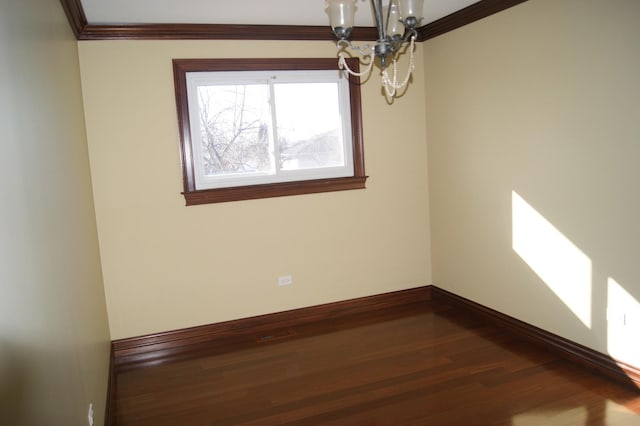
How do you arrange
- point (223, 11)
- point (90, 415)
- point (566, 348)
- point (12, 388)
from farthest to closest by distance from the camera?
1. point (223, 11)
2. point (566, 348)
3. point (90, 415)
4. point (12, 388)

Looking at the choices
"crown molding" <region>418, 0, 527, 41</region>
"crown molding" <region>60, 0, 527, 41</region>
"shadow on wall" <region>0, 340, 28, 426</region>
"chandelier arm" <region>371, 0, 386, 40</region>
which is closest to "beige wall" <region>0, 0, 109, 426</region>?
"shadow on wall" <region>0, 340, 28, 426</region>

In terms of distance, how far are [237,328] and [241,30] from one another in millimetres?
2488

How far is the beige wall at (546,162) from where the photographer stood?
9.13ft

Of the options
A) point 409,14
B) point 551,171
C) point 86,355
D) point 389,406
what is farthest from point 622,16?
point 86,355

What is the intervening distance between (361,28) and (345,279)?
227cm

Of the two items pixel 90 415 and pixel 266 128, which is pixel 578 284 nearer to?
pixel 266 128

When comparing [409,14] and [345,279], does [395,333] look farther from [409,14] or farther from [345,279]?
[409,14]

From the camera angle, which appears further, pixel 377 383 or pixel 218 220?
pixel 218 220

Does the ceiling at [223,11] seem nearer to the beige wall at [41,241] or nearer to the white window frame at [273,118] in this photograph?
the white window frame at [273,118]

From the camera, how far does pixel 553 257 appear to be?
10.9 feet

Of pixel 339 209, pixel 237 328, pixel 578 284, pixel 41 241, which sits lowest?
pixel 237 328

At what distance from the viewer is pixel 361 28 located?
421cm

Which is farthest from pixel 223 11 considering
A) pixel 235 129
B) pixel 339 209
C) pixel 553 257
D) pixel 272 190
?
pixel 553 257

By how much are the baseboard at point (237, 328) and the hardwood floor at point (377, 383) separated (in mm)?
118
